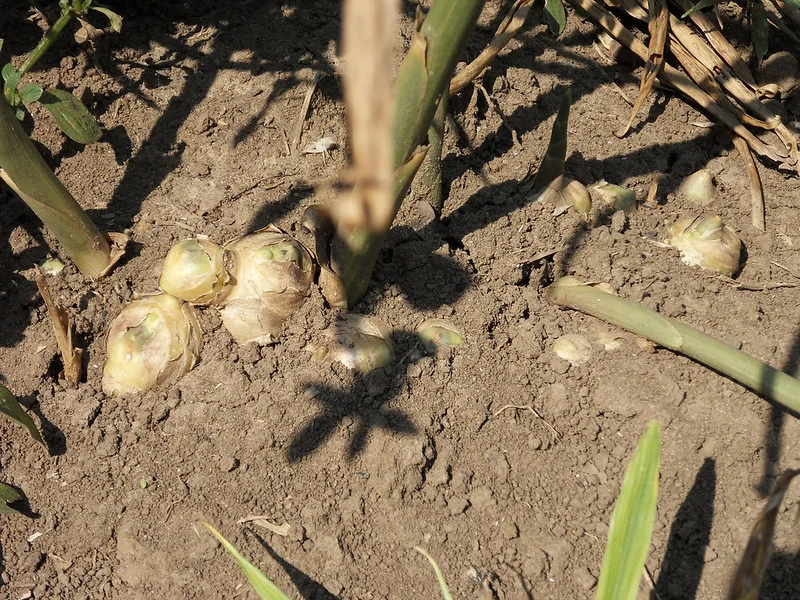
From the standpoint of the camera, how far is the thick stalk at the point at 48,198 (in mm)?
1507

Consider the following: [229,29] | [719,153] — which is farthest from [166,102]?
[719,153]

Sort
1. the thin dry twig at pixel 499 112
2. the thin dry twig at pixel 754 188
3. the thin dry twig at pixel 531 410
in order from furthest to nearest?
1. the thin dry twig at pixel 499 112
2. the thin dry twig at pixel 754 188
3. the thin dry twig at pixel 531 410

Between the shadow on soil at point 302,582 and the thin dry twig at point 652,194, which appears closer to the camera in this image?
the shadow on soil at point 302,582

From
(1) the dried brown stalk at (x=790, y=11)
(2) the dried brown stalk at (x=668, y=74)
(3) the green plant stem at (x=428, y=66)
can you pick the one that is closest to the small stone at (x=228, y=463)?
(3) the green plant stem at (x=428, y=66)

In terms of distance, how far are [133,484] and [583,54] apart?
179 cm

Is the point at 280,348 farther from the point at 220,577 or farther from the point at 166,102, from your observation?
the point at 166,102

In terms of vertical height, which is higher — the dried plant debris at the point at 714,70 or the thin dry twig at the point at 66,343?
the thin dry twig at the point at 66,343

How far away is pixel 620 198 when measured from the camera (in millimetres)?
1982

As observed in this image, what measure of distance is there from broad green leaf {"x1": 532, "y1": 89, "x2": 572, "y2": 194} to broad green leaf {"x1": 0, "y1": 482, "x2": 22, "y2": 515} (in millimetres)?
1412

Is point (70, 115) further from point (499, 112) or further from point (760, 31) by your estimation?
point (760, 31)

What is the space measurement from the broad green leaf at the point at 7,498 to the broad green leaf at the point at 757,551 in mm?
1301

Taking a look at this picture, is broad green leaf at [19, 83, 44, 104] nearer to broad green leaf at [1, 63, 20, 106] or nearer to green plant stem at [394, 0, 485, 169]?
broad green leaf at [1, 63, 20, 106]

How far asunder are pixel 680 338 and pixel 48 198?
140cm

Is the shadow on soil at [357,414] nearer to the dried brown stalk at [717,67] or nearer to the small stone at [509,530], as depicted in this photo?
the small stone at [509,530]
